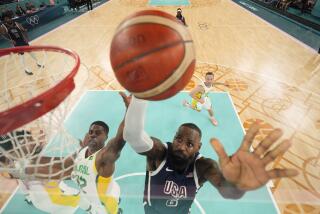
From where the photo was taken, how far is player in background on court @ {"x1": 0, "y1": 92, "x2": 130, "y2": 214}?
7.85 feet

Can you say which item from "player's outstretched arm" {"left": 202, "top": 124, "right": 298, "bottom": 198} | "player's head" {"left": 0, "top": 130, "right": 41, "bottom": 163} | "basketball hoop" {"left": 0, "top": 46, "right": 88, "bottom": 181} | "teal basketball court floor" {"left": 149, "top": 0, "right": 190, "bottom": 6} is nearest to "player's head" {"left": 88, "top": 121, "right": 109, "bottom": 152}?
"basketball hoop" {"left": 0, "top": 46, "right": 88, "bottom": 181}

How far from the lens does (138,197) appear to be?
11.5 ft

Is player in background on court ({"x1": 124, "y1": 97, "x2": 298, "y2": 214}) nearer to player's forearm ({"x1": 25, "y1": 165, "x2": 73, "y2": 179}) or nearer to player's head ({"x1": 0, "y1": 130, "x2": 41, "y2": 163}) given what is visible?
player's forearm ({"x1": 25, "y1": 165, "x2": 73, "y2": 179})

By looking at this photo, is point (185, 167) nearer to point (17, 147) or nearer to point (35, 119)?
point (35, 119)

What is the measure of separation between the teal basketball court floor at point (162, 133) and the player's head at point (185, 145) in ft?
4.71

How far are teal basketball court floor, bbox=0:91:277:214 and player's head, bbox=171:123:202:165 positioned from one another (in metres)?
1.44

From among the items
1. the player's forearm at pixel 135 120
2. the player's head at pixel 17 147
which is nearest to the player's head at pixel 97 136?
the player's head at pixel 17 147

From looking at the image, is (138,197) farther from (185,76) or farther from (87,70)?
(87,70)

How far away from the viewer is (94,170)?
254 cm

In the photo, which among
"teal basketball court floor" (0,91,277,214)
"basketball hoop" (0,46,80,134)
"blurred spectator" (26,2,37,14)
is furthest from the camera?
"blurred spectator" (26,2,37,14)

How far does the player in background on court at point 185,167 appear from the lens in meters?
1.59

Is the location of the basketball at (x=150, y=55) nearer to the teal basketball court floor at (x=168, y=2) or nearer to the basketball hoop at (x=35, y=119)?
the basketball hoop at (x=35, y=119)

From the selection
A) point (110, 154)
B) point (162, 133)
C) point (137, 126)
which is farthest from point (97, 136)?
point (162, 133)

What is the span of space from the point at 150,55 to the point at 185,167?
1.16m
